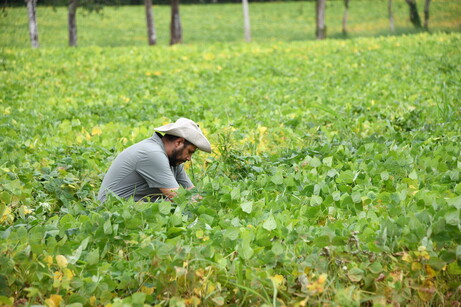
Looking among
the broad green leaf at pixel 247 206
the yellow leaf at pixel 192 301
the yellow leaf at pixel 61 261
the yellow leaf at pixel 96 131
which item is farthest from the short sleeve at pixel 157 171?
the yellow leaf at pixel 96 131

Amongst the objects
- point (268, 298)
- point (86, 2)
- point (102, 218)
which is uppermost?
point (86, 2)

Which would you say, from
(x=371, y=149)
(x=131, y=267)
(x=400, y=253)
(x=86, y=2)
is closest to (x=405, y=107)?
(x=371, y=149)

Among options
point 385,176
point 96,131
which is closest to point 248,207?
point 385,176

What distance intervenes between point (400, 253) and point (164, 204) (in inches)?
67.2

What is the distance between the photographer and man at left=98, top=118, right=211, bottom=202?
15.7 feet

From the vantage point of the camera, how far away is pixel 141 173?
4.81 meters

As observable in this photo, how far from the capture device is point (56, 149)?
6754mm

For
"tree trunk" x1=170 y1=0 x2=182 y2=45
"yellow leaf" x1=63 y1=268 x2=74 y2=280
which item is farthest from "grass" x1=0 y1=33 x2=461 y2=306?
"tree trunk" x1=170 y1=0 x2=182 y2=45

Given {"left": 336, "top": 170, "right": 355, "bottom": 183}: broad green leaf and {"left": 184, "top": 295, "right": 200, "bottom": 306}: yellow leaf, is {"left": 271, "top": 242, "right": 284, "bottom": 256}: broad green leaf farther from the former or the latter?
{"left": 336, "top": 170, "right": 355, "bottom": 183}: broad green leaf

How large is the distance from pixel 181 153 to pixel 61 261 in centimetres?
190

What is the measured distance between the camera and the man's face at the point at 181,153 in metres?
4.93

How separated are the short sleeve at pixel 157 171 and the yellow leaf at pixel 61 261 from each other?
5.22ft

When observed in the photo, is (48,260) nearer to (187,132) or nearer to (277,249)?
(277,249)

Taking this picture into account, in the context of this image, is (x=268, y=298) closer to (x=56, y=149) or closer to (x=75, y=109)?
(x=56, y=149)
